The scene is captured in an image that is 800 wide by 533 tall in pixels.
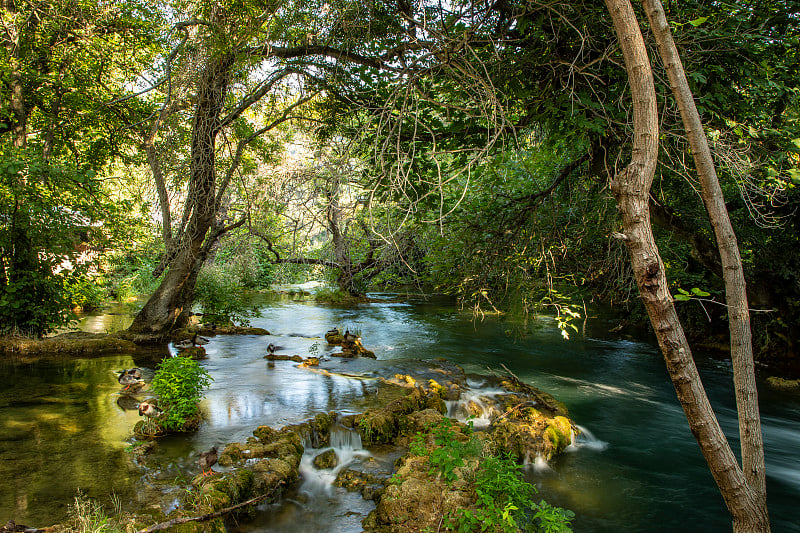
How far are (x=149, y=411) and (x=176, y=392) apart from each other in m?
0.37

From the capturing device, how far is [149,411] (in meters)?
5.89

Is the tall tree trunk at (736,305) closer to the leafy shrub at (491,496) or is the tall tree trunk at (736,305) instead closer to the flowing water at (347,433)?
the leafy shrub at (491,496)

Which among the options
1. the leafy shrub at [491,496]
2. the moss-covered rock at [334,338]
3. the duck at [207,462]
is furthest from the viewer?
the moss-covered rock at [334,338]

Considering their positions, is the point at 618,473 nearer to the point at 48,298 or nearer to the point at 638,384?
the point at 638,384

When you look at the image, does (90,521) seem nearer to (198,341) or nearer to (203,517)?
(203,517)

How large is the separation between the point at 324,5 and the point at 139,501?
554cm

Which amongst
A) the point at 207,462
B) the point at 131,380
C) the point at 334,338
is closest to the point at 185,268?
the point at 131,380

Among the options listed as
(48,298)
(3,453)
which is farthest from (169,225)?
(3,453)

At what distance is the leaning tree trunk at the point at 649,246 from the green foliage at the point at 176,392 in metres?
5.64

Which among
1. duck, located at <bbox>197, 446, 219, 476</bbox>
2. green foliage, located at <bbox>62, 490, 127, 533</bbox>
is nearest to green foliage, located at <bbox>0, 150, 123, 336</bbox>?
duck, located at <bbox>197, 446, 219, 476</bbox>

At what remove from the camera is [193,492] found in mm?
4359

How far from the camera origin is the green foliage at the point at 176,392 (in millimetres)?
5949

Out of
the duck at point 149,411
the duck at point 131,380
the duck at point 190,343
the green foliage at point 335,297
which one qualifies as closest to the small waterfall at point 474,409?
the duck at point 149,411

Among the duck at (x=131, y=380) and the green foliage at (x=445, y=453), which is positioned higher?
the duck at (x=131, y=380)
